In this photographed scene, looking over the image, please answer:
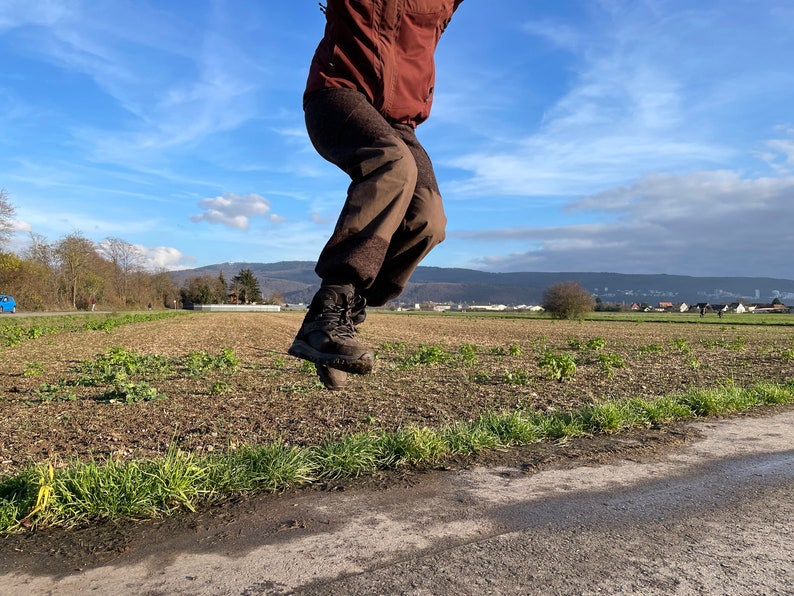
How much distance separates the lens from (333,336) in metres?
2.92

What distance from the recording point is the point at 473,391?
285 inches

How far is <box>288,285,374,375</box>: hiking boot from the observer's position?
2.87 metres

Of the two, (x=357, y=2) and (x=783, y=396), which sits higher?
(x=357, y=2)

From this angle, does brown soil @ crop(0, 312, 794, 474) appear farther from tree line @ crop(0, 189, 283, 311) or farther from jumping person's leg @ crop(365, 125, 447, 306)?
tree line @ crop(0, 189, 283, 311)

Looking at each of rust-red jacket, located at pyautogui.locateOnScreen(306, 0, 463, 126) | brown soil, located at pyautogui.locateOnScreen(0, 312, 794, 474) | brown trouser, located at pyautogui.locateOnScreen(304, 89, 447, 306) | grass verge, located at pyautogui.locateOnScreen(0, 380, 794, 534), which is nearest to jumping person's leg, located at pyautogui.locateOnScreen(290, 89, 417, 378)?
brown trouser, located at pyautogui.locateOnScreen(304, 89, 447, 306)

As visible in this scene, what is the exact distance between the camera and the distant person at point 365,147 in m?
2.82

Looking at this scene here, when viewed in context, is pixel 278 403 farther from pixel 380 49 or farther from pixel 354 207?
pixel 380 49

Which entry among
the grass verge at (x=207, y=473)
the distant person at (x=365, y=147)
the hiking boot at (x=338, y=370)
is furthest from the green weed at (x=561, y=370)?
the distant person at (x=365, y=147)

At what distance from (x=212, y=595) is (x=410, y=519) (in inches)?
32.3

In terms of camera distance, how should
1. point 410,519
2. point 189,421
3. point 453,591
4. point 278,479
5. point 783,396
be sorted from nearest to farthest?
point 453,591 < point 410,519 < point 278,479 < point 189,421 < point 783,396

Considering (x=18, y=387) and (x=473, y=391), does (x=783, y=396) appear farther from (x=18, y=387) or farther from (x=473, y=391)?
A: (x=18, y=387)

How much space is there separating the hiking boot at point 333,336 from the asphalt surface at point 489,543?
640 mm

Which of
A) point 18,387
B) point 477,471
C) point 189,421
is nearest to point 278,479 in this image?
point 477,471

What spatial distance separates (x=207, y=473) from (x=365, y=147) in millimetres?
1754
